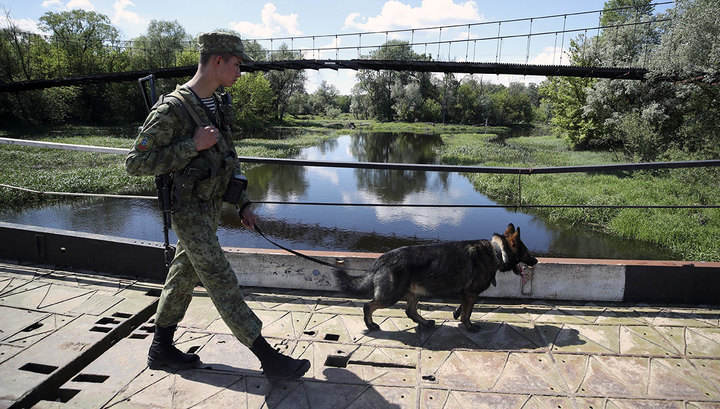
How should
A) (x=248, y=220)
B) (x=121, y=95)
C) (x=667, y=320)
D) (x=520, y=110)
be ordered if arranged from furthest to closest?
(x=520, y=110) < (x=121, y=95) < (x=667, y=320) < (x=248, y=220)

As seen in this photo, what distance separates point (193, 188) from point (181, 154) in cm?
23

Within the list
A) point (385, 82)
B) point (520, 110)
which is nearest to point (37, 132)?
point (385, 82)

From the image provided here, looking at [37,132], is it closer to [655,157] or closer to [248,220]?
[248,220]

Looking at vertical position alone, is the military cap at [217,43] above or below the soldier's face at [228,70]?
above

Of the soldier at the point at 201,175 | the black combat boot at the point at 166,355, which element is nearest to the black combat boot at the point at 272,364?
the soldier at the point at 201,175

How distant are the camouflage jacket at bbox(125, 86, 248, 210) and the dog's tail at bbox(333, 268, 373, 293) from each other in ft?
4.07

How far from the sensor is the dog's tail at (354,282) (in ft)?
11.2

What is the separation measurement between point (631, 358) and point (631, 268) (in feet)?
3.85

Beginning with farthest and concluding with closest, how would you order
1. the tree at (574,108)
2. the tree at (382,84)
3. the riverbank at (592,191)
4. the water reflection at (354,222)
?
the tree at (382,84) < the tree at (574,108) < the water reflection at (354,222) < the riverbank at (592,191)

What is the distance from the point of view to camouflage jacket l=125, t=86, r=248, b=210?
2420 mm

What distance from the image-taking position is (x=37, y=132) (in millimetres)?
39719

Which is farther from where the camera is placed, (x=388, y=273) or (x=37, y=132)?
(x=37, y=132)

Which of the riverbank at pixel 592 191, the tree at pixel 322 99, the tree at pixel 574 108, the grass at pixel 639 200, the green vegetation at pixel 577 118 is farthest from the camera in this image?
the tree at pixel 322 99

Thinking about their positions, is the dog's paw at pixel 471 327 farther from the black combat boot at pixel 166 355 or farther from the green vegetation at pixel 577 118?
the green vegetation at pixel 577 118
